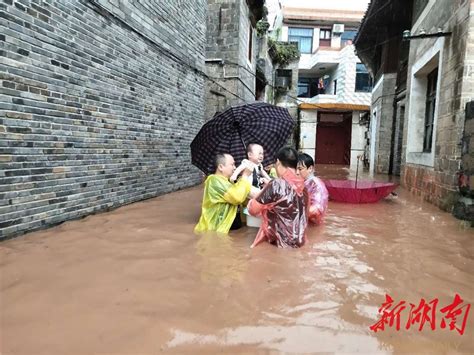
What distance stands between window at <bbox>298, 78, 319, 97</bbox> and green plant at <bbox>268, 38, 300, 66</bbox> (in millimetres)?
6450

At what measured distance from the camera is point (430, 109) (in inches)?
320

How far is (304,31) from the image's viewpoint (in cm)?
2727

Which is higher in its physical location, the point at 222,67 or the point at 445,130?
the point at 222,67

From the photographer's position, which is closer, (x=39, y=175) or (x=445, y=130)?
(x=39, y=175)

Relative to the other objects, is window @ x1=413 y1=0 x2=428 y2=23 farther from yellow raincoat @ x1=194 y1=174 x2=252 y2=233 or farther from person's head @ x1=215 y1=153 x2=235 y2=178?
yellow raincoat @ x1=194 y1=174 x2=252 y2=233

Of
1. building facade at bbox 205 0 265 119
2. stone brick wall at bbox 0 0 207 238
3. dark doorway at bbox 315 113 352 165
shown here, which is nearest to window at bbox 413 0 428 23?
building facade at bbox 205 0 265 119

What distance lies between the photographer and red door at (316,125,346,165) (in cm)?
2386

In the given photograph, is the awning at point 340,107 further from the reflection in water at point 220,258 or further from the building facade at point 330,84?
the reflection in water at point 220,258

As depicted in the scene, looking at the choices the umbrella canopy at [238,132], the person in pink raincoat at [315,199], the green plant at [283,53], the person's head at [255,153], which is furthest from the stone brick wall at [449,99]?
the green plant at [283,53]

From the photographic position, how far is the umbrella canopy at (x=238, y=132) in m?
4.61

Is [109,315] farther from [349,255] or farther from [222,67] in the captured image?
[222,67]

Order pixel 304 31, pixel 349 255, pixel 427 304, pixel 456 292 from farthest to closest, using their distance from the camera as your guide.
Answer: pixel 304 31
pixel 349 255
pixel 456 292
pixel 427 304

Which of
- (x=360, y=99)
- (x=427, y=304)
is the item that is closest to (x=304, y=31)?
(x=360, y=99)

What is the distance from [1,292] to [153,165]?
4533 millimetres
